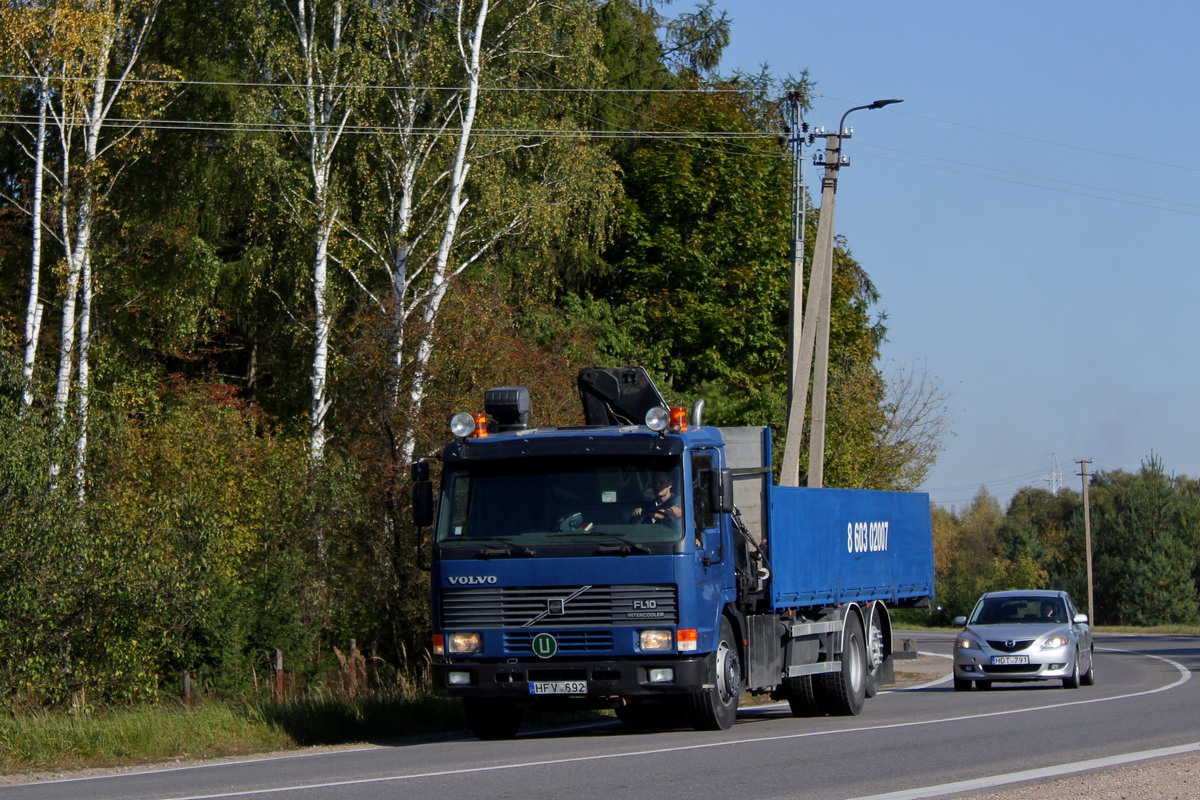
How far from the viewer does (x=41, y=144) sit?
27.6 metres

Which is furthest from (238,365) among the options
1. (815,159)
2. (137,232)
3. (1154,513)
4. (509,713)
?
(1154,513)

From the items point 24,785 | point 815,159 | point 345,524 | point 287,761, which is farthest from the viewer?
point 815,159

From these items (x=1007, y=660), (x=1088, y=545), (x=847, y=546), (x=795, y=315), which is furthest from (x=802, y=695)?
(x=1088, y=545)

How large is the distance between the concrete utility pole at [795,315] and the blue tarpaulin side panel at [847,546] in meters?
3.27

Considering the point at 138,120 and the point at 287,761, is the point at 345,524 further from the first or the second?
the point at 138,120

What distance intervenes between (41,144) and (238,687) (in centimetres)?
1128

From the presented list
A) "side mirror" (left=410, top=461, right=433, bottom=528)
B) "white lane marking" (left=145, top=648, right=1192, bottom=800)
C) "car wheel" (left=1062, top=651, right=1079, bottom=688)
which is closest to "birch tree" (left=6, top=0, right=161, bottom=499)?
"side mirror" (left=410, top=461, right=433, bottom=528)

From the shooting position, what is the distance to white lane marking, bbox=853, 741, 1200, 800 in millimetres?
8898

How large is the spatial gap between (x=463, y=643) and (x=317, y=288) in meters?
18.1

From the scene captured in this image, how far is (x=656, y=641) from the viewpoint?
12.4 metres

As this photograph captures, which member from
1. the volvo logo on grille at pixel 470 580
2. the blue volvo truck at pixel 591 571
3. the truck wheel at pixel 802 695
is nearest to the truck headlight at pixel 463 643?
the blue volvo truck at pixel 591 571

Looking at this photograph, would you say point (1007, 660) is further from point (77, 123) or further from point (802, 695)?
point (77, 123)

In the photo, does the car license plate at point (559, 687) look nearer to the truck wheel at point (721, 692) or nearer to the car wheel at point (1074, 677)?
the truck wheel at point (721, 692)

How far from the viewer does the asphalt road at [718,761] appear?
9414mm
